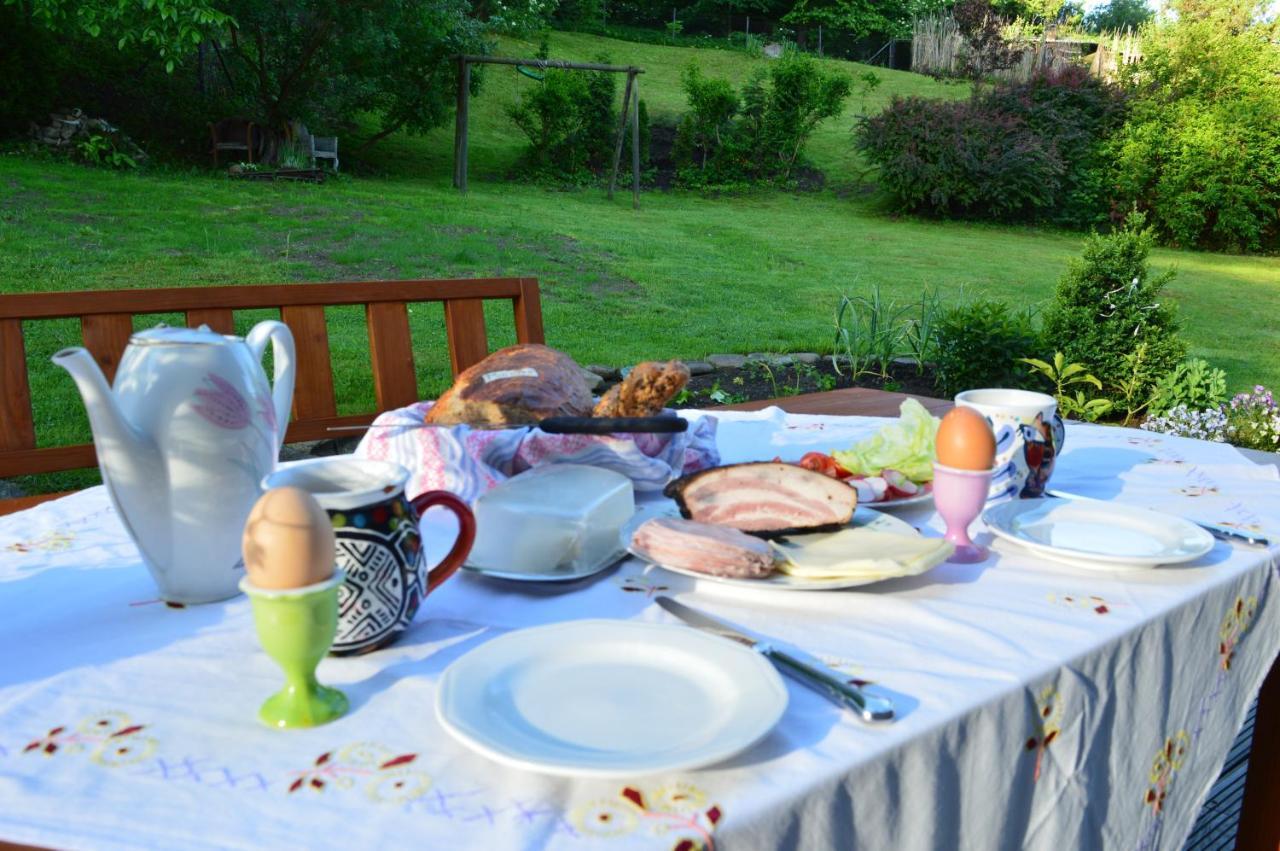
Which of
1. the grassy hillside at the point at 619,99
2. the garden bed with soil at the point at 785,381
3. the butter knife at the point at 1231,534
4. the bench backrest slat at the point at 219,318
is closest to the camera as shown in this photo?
the butter knife at the point at 1231,534

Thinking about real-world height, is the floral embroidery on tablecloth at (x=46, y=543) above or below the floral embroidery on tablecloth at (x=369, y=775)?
below

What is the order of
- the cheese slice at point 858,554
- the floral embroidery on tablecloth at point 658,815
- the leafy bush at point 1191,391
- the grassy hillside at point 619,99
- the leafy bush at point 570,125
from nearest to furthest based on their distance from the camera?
the floral embroidery on tablecloth at point 658,815 < the cheese slice at point 858,554 < the leafy bush at point 1191,391 < the grassy hillside at point 619,99 < the leafy bush at point 570,125

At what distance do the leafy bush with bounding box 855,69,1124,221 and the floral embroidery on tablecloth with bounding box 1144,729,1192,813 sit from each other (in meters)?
13.6

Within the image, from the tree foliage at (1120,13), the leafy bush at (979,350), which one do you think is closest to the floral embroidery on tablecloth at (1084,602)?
the leafy bush at (979,350)

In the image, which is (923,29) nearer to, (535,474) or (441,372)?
(441,372)

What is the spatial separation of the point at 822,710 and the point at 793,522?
1.24 feet

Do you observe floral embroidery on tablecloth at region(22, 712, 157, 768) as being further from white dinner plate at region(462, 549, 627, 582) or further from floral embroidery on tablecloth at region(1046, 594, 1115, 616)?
floral embroidery on tablecloth at region(1046, 594, 1115, 616)

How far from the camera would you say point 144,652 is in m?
0.91

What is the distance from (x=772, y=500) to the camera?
118cm

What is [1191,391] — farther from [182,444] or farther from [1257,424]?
[182,444]

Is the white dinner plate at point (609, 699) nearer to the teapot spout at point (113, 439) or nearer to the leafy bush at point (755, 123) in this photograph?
the teapot spout at point (113, 439)

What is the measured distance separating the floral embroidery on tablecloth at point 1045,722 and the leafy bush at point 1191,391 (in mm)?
4800

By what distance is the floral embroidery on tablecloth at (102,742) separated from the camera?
2.41 ft

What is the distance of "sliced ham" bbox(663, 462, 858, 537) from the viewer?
1165 millimetres
